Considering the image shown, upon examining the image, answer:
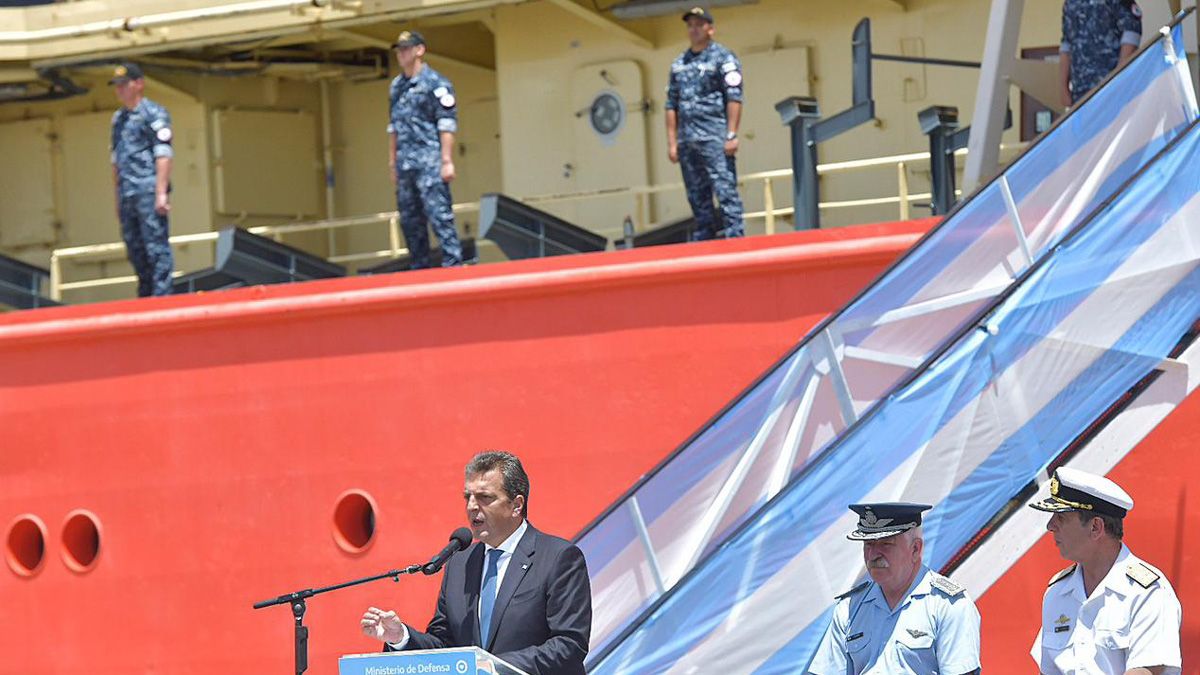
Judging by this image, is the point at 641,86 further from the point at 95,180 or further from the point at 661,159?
the point at 95,180

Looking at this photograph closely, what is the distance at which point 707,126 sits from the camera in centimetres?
852

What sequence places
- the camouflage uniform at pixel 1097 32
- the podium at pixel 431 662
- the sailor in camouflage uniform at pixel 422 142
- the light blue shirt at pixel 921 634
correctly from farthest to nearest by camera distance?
the sailor in camouflage uniform at pixel 422 142 → the camouflage uniform at pixel 1097 32 → the light blue shirt at pixel 921 634 → the podium at pixel 431 662

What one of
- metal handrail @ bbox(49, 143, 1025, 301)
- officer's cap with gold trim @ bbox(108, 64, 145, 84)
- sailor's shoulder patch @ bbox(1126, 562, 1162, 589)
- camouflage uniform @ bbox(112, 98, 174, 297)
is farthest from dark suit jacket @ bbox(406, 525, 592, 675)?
officer's cap with gold trim @ bbox(108, 64, 145, 84)

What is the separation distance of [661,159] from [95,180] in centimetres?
387

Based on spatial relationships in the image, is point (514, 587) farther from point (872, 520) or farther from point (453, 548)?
point (872, 520)

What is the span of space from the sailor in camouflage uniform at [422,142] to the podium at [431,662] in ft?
15.5

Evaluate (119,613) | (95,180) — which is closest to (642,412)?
(119,613)

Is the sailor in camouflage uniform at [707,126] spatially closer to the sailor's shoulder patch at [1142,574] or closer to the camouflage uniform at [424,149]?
the camouflage uniform at [424,149]

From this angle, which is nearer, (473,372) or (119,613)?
(473,372)

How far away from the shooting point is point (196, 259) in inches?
480

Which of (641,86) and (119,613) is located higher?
(641,86)

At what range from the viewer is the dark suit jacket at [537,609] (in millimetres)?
4677

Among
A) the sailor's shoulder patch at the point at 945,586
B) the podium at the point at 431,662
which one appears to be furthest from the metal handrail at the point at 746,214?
the podium at the point at 431,662

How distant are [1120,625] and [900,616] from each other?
54cm
